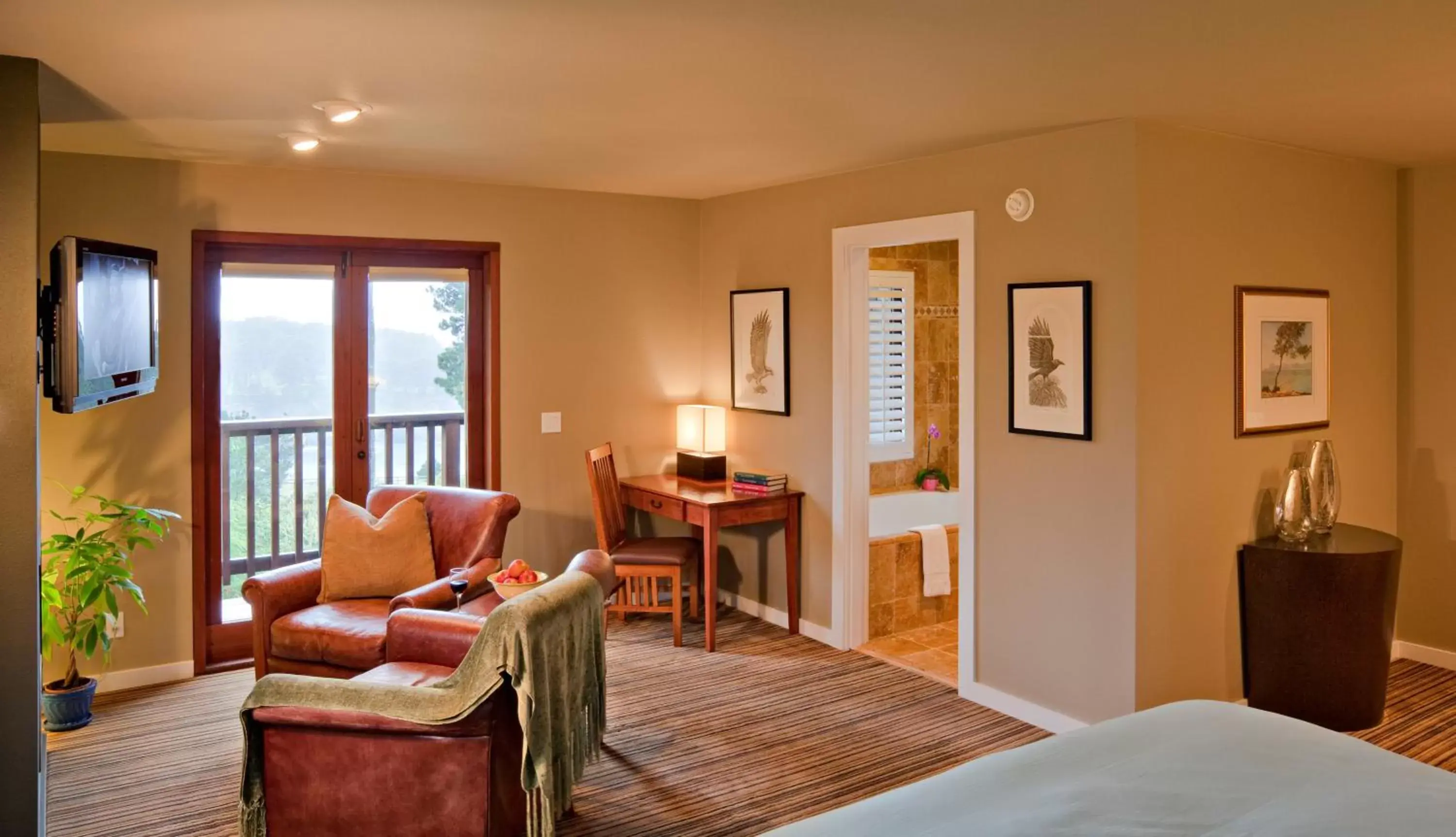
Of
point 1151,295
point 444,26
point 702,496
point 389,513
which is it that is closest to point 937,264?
point 702,496

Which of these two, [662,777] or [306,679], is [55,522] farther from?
[662,777]

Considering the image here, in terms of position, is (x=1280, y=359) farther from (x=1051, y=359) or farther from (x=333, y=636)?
(x=333, y=636)

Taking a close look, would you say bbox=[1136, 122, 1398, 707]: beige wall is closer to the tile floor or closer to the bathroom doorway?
the bathroom doorway

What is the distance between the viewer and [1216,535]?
422cm

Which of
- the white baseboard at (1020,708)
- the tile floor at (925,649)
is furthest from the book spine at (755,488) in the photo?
the white baseboard at (1020,708)

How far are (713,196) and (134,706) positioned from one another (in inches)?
156

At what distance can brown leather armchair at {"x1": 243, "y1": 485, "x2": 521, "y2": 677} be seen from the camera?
160 inches

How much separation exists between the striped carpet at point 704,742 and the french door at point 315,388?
2.33 feet

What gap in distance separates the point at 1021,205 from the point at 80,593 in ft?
13.7

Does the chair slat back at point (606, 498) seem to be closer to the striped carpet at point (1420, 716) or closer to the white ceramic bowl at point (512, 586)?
the white ceramic bowl at point (512, 586)

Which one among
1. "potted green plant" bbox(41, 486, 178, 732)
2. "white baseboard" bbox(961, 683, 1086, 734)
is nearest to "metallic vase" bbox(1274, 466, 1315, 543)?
"white baseboard" bbox(961, 683, 1086, 734)

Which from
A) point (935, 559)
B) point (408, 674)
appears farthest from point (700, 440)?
point (408, 674)

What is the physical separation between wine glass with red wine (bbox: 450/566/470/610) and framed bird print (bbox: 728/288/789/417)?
2068mm

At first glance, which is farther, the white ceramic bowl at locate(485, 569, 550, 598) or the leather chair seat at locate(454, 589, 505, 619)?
the leather chair seat at locate(454, 589, 505, 619)
